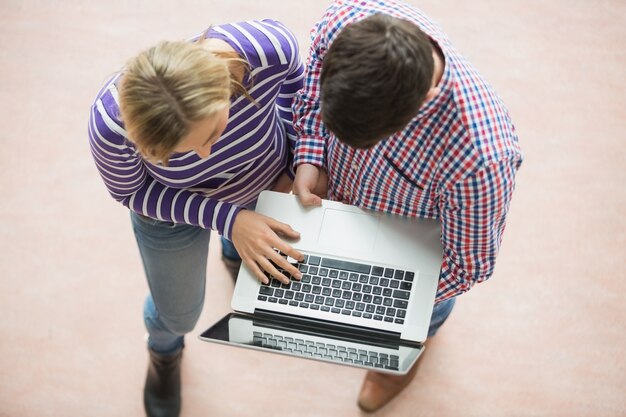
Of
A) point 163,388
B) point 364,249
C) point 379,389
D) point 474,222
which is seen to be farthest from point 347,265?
point 163,388

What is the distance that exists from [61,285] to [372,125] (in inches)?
49.5

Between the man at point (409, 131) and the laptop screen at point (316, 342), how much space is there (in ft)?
0.49

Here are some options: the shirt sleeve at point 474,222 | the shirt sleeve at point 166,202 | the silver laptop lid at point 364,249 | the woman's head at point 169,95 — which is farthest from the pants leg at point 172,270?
the shirt sleeve at point 474,222

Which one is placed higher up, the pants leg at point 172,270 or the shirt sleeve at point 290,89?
the shirt sleeve at point 290,89

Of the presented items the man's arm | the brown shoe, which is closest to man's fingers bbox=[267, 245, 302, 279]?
the man's arm

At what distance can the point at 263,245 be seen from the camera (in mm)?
1154

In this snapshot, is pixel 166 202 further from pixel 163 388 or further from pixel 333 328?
pixel 163 388

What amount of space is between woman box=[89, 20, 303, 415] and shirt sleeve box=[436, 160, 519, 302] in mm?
259

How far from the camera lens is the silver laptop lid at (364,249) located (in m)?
1.15

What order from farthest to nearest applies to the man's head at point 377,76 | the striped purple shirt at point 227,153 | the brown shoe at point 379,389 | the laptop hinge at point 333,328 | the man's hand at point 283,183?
the brown shoe at point 379,389 < the man's hand at point 283,183 < the laptop hinge at point 333,328 < the striped purple shirt at point 227,153 < the man's head at point 377,76

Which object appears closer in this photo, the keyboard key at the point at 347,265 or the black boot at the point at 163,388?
the keyboard key at the point at 347,265

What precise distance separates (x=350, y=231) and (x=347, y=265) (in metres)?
0.06

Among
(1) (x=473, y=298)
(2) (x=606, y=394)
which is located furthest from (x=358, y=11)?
(2) (x=606, y=394)

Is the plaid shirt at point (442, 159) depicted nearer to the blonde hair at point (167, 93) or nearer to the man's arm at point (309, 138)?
the man's arm at point (309, 138)
